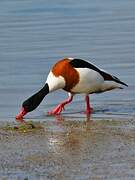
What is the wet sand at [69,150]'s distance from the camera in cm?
665

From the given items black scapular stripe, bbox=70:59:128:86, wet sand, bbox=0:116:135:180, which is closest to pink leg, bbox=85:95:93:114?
black scapular stripe, bbox=70:59:128:86

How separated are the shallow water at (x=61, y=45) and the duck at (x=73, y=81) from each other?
20 centimetres

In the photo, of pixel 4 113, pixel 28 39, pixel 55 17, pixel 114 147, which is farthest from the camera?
pixel 55 17

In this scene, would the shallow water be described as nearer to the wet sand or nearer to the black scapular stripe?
the black scapular stripe

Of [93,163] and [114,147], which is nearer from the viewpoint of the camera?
[93,163]

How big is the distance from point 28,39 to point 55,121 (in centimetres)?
667

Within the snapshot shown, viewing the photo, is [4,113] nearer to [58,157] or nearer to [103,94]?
[103,94]

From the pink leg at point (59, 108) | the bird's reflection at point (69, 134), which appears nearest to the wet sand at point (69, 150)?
the bird's reflection at point (69, 134)

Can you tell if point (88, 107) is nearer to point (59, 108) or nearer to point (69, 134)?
point (59, 108)

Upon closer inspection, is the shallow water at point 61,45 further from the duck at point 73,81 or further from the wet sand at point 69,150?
the wet sand at point 69,150

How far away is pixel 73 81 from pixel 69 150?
129 inches

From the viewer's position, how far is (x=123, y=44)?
15320 millimetres

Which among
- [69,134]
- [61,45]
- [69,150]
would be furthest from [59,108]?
[61,45]

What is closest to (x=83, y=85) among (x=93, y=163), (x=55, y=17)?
(x=93, y=163)
